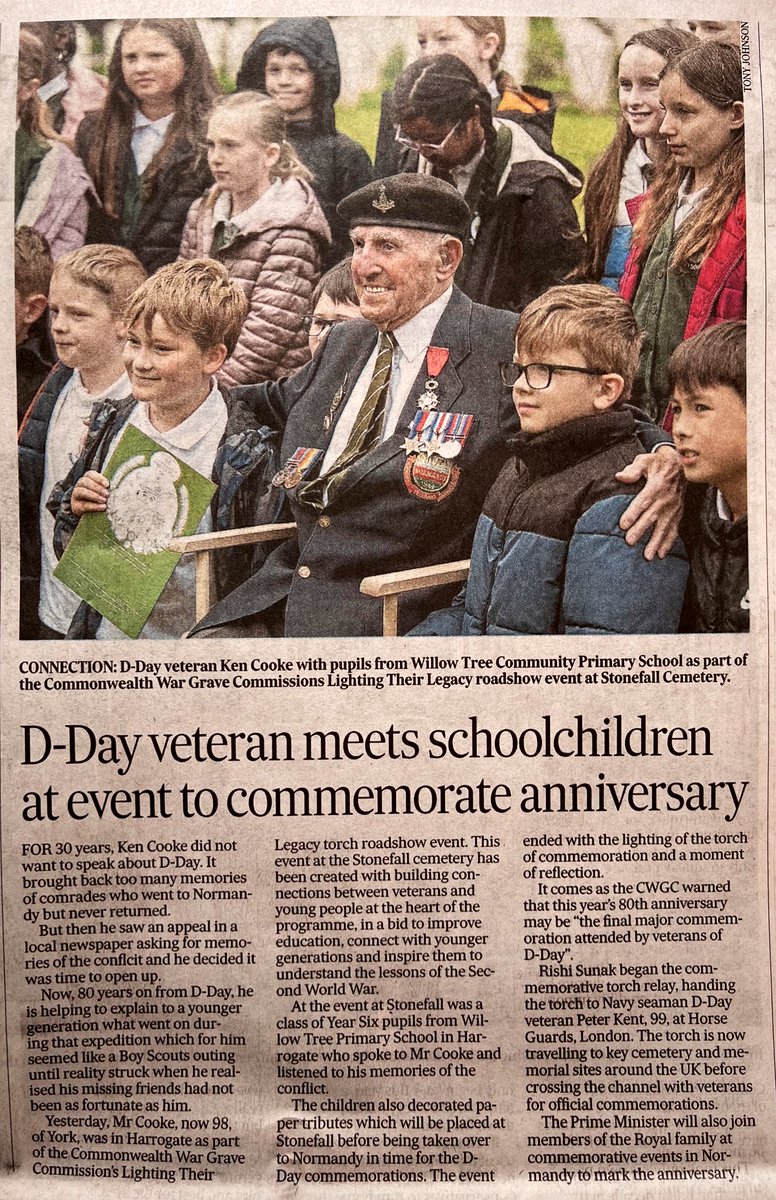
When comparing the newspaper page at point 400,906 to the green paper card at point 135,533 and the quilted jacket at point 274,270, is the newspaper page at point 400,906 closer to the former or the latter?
the green paper card at point 135,533

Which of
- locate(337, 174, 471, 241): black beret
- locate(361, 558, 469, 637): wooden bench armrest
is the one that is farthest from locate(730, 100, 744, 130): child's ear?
locate(361, 558, 469, 637): wooden bench armrest

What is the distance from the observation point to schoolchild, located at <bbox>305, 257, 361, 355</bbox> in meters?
0.93

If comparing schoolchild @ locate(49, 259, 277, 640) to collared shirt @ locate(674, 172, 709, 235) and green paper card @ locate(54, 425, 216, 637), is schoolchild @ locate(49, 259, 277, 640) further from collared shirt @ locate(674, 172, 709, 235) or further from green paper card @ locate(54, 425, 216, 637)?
collared shirt @ locate(674, 172, 709, 235)

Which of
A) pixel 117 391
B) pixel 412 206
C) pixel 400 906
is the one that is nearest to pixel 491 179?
pixel 412 206

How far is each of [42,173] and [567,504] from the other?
0.66m

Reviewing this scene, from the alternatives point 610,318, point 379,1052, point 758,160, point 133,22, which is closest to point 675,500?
point 610,318

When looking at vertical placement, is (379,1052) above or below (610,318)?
below

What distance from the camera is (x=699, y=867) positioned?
919 millimetres

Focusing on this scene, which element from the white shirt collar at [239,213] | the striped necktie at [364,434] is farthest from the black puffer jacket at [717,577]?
the white shirt collar at [239,213]

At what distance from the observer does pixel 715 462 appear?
3.02 feet

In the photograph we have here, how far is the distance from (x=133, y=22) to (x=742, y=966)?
1190 millimetres

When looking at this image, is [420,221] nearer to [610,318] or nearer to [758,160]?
[610,318]

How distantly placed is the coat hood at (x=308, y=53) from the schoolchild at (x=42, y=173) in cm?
21

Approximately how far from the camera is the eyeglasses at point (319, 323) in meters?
0.94
